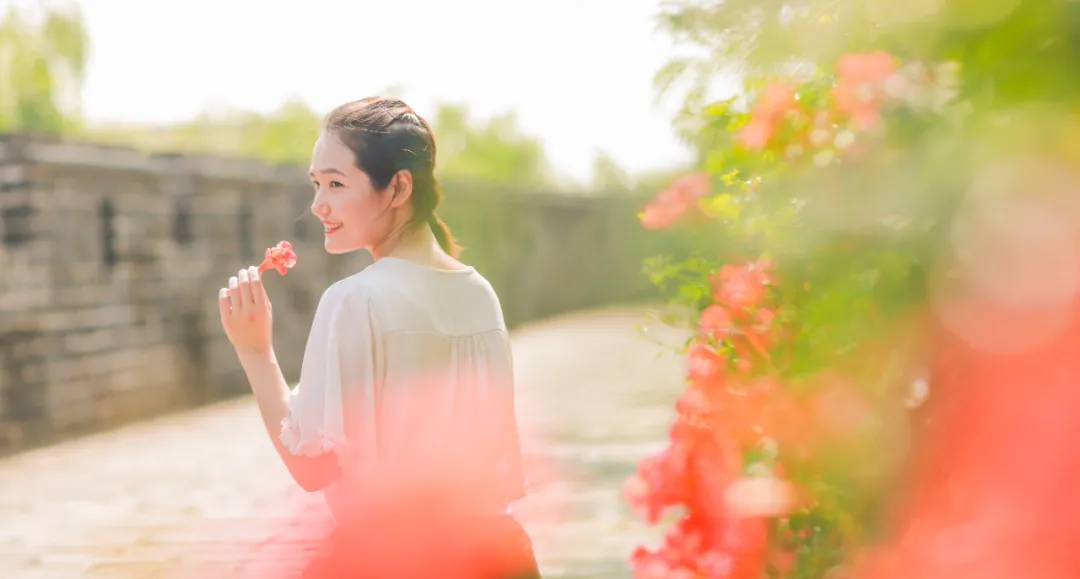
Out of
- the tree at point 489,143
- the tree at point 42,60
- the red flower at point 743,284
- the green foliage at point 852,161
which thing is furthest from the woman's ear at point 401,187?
the tree at point 489,143

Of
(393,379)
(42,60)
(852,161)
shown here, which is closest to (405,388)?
(393,379)

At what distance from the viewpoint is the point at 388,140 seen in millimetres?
2225

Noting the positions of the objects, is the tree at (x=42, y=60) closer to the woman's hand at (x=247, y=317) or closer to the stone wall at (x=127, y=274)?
the stone wall at (x=127, y=274)

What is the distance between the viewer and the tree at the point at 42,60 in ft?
119

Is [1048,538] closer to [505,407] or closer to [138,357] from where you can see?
[505,407]

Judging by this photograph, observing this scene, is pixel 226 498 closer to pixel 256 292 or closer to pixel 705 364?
pixel 705 364

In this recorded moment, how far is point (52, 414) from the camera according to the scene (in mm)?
9758

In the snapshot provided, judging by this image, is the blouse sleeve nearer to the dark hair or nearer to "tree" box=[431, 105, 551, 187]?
the dark hair

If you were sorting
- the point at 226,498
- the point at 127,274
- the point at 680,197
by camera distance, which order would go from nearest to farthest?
the point at 680,197
the point at 226,498
the point at 127,274

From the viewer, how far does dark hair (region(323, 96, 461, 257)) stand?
222 centimetres

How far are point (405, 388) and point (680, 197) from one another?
2.11m

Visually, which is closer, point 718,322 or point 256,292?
point 256,292

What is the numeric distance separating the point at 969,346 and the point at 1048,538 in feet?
1.48

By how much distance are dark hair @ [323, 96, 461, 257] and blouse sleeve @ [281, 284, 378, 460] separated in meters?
0.23
